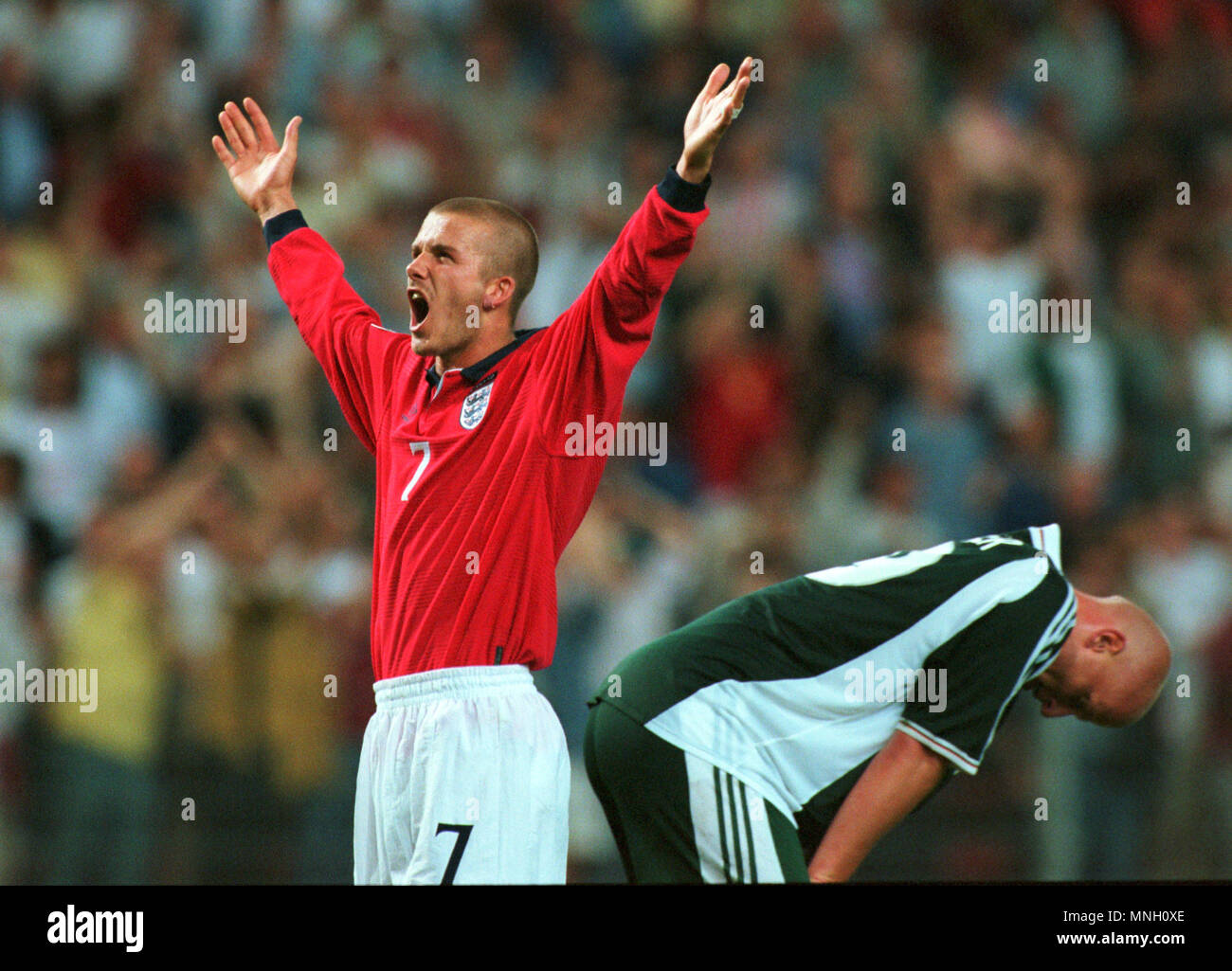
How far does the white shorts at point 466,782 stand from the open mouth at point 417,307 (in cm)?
82

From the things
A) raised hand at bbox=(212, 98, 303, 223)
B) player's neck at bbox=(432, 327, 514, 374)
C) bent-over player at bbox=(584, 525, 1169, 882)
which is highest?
raised hand at bbox=(212, 98, 303, 223)

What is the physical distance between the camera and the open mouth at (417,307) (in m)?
3.83

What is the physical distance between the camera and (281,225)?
4250mm

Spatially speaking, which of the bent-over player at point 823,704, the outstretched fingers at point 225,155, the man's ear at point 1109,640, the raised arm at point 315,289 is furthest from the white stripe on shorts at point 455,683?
the outstretched fingers at point 225,155

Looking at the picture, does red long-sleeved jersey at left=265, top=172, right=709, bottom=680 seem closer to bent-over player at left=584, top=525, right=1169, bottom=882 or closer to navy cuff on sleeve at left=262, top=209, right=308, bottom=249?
bent-over player at left=584, top=525, right=1169, bottom=882

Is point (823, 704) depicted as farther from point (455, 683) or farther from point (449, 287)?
point (449, 287)

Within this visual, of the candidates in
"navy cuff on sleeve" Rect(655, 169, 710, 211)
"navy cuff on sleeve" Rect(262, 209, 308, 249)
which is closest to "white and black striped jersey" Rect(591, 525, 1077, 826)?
"navy cuff on sleeve" Rect(655, 169, 710, 211)

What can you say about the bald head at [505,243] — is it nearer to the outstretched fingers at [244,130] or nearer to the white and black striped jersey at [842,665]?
the outstretched fingers at [244,130]

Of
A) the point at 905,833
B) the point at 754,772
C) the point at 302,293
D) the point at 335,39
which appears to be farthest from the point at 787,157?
the point at 754,772

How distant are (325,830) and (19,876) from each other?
3.34 feet

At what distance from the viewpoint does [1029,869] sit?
5.85 metres

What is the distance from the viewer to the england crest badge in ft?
12.2

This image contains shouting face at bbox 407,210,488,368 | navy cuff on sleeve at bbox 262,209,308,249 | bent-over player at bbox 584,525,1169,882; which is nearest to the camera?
bent-over player at bbox 584,525,1169,882
